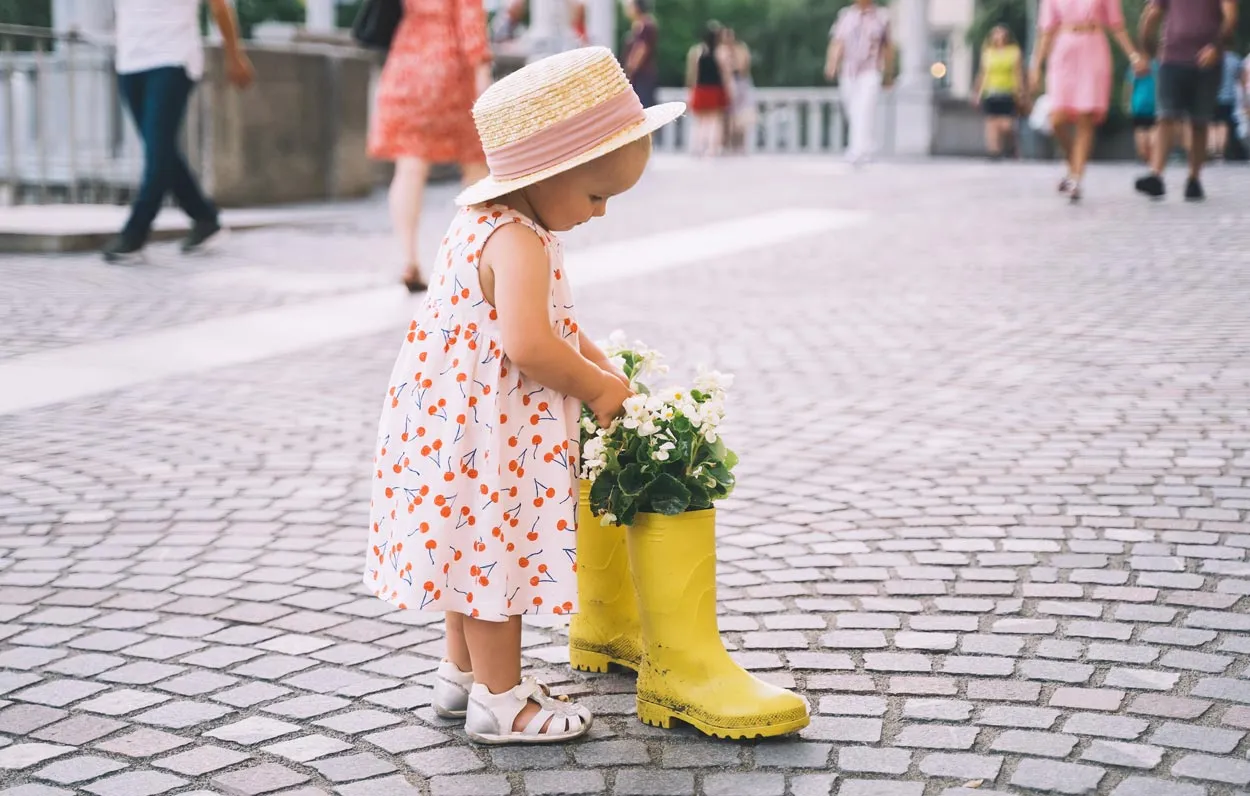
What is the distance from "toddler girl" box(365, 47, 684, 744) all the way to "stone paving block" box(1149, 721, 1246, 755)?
3.27 ft

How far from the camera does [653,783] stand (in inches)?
104

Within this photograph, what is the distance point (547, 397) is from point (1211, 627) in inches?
59.3

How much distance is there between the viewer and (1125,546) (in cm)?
390

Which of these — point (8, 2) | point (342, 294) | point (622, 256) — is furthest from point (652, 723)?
point (8, 2)

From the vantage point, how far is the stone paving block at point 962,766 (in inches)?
103

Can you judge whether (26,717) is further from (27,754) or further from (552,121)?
(552,121)

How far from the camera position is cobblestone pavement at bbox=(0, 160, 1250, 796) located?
2.73 m

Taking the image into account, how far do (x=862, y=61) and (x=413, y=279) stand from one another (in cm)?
1135

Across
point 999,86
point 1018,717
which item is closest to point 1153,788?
point 1018,717

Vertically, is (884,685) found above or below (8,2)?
below

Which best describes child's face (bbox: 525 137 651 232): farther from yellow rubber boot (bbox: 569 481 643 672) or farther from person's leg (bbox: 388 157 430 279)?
person's leg (bbox: 388 157 430 279)

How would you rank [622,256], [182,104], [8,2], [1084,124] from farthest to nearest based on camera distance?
[8,2] < [1084,124] < [622,256] < [182,104]

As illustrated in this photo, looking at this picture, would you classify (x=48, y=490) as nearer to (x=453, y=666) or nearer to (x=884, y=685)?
(x=453, y=666)

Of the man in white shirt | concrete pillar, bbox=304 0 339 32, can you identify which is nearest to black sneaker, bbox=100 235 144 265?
the man in white shirt
